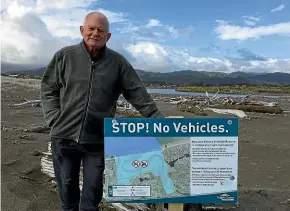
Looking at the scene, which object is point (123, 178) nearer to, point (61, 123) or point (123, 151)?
point (123, 151)

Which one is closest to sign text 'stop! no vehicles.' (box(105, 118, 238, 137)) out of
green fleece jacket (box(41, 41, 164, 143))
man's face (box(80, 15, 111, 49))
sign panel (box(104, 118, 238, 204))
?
sign panel (box(104, 118, 238, 204))

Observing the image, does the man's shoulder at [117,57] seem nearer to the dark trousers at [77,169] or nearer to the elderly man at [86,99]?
the elderly man at [86,99]

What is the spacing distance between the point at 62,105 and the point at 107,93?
498 mm

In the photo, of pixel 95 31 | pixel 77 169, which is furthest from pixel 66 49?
pixel 77 169

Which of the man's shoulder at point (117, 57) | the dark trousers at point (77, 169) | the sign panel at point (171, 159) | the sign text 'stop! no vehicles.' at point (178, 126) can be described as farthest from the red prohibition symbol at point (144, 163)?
the man's shoulder at point (117, 57)

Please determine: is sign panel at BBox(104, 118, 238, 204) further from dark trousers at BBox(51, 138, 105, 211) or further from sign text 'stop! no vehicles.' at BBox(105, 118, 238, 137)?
dark trousers at BBox(51, 138, 105, 211)

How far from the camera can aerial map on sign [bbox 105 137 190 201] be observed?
4.40 m

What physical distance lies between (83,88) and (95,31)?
1.94 ft

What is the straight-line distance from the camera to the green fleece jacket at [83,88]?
444 centimetres

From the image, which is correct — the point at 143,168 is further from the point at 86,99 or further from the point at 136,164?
the point at 86,99

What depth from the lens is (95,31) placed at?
4.33 m

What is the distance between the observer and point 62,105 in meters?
4.56

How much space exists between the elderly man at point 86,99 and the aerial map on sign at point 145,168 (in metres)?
0.22

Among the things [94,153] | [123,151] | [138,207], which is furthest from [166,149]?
[138,207]
